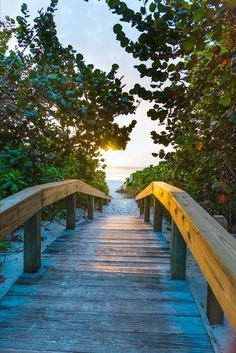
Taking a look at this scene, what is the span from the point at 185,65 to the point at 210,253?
1.75 meters

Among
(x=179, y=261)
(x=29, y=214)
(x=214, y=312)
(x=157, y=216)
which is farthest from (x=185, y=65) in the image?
(x=157, y=216)

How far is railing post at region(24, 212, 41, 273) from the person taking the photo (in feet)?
9.16

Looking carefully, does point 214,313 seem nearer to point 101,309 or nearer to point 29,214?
point 101,309

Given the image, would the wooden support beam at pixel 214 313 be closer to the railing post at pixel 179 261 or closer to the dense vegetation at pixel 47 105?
the railing post at pixel 179 261

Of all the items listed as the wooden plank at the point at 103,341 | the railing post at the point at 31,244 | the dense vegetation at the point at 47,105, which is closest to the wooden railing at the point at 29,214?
the railing post at the point at 31,244

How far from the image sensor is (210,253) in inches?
59.9

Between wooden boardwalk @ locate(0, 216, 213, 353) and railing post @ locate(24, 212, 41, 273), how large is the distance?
11 cm

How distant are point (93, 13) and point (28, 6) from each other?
1298 millimetres

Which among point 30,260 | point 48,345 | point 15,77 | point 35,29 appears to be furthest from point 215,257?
point 35,29

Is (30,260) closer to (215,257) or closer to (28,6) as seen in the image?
(215,257)

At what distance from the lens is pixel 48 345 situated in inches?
70.6

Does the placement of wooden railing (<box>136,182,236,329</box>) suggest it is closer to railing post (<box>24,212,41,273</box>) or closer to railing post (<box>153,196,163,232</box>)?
railing post (<box>24,212,41,273</box>)

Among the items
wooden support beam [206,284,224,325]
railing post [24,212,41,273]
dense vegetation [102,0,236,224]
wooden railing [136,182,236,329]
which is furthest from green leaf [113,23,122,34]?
wooden support beam [206,284,224,325]

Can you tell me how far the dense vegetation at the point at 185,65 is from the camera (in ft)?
6.66
